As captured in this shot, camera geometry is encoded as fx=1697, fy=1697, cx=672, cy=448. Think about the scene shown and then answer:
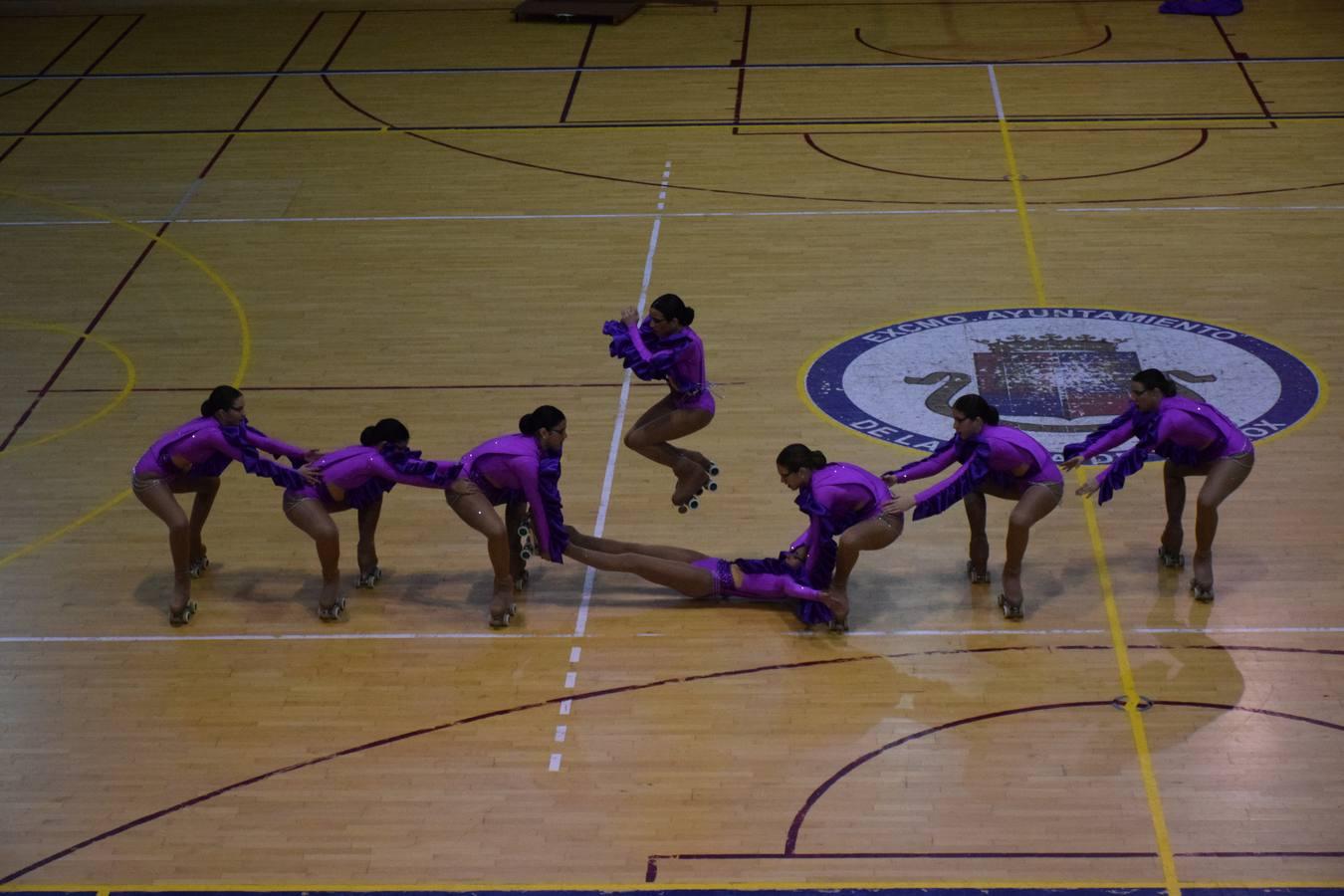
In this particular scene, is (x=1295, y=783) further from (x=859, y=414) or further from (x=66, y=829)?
(x=66, y=829)

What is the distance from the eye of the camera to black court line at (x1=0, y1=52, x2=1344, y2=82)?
62.8ft

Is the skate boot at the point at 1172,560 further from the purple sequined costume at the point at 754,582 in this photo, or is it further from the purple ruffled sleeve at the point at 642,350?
the purple ruffled sleeve at the point at 642,350

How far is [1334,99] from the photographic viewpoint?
58.2 feet

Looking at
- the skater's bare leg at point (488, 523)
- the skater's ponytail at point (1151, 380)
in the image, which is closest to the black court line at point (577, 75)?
the skater's bare leg at point (488, 523)

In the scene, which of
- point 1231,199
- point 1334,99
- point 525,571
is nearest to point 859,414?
point 525,571

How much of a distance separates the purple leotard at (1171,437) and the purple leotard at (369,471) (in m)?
3.67

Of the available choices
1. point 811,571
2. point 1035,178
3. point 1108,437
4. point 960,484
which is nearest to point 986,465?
point 960,484

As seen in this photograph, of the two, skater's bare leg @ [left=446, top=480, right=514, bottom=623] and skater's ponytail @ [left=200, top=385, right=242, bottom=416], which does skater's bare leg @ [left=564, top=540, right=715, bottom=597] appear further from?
skater's ponytail @ [left=200, top=385, right=242, bottom=416]

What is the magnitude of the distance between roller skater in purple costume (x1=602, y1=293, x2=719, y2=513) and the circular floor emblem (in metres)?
1.74

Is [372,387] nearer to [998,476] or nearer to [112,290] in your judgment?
[112,290]

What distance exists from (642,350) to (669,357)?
166 millimetres

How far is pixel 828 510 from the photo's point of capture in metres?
9.30

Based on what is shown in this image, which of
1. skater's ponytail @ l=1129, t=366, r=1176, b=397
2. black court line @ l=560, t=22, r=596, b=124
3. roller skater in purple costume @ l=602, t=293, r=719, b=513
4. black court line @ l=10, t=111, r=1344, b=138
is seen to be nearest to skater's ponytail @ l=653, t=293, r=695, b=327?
roller skater in purple costume @ l=602, t=293, r=719, b=513

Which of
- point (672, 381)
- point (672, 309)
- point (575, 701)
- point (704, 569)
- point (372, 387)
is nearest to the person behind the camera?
point (575, 701)
